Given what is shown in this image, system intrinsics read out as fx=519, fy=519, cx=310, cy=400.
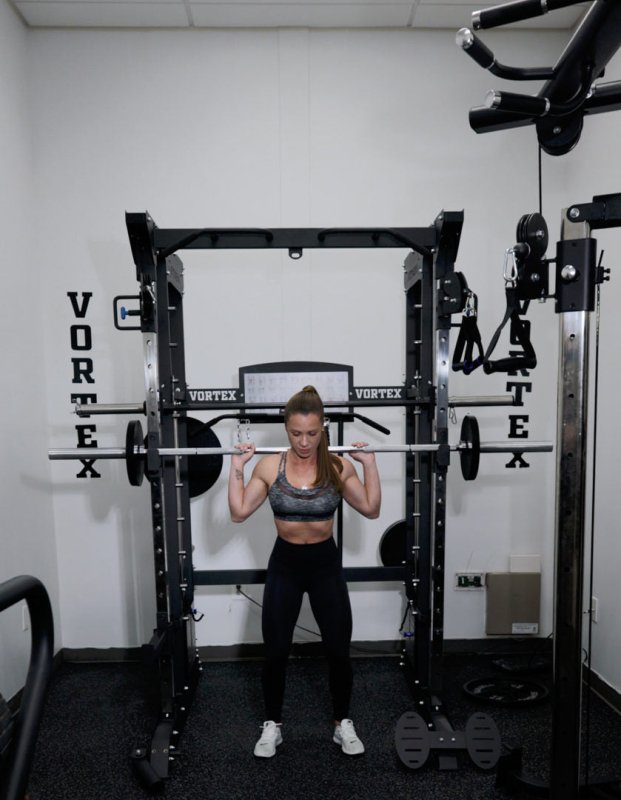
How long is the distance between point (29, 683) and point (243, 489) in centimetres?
151

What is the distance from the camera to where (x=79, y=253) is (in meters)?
2.90

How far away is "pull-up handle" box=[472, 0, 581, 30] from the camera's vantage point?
1.03m

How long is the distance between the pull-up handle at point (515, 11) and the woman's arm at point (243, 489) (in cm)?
166

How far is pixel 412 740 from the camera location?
2211 millimetres

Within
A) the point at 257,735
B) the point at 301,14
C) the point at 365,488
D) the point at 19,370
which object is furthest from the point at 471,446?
the point at 301,14

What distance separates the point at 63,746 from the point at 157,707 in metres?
0.45

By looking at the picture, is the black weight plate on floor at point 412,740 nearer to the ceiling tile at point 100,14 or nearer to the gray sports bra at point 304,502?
the gray sports bra at point 304,502

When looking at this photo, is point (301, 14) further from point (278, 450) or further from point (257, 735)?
point (257, 735)

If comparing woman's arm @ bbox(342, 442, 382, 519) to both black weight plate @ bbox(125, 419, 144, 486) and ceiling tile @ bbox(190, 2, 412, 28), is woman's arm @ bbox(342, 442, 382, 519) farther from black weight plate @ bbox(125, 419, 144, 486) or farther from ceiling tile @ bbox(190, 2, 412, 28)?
ceiling tile @ bbox(190, 2, 412, 28)

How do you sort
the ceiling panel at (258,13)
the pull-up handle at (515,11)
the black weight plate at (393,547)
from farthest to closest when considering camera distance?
the black weight plate at (393,547), the ceiling panel at (258,13), the pull-up handle at (515,11)

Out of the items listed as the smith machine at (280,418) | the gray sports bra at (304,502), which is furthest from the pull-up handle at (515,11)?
the gray sports bra at (304,502)

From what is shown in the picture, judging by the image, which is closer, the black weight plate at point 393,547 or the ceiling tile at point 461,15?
the ceiling tile at point 461,15

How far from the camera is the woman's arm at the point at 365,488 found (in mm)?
2369

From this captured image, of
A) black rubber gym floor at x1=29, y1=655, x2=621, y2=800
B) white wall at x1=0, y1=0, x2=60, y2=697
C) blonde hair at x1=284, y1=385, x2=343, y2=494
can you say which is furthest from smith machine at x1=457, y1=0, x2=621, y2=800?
white wall at x1=0, y1=0, x2=60, y2=697
